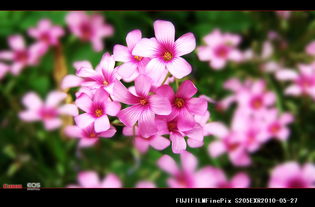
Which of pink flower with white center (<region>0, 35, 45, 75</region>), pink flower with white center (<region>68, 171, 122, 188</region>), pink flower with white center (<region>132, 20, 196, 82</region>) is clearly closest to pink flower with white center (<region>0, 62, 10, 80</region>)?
pink flower with white center (<region>0, 35, 45, 75</region>)

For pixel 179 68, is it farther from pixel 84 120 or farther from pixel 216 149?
pixel 216 149

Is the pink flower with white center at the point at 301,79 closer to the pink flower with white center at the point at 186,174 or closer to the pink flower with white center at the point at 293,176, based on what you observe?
the pink flower with white center at the point at 293,176

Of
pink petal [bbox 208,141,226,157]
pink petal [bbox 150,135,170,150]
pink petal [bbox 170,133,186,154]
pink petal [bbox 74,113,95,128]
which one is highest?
pink petal [bbox 208,141,226,157]

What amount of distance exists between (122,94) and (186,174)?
48 centimetres

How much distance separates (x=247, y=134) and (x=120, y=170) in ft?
1.15

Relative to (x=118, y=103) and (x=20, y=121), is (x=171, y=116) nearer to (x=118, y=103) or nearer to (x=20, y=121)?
(x=118, y=103)

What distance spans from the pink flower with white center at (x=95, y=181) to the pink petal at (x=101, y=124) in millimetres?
416

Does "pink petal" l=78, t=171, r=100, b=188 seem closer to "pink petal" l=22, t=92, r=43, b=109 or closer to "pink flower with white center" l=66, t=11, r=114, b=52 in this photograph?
"pink petal" l=22, t=92, r=43, b=109

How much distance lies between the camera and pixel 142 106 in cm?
42

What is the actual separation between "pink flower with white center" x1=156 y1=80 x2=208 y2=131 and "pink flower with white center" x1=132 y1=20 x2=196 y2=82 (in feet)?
0.06

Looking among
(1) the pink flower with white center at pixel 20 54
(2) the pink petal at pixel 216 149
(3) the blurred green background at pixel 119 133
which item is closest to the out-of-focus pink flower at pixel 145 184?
(3) the blurred green background at pixel 119 133

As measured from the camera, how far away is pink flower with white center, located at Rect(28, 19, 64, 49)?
1.08 m
